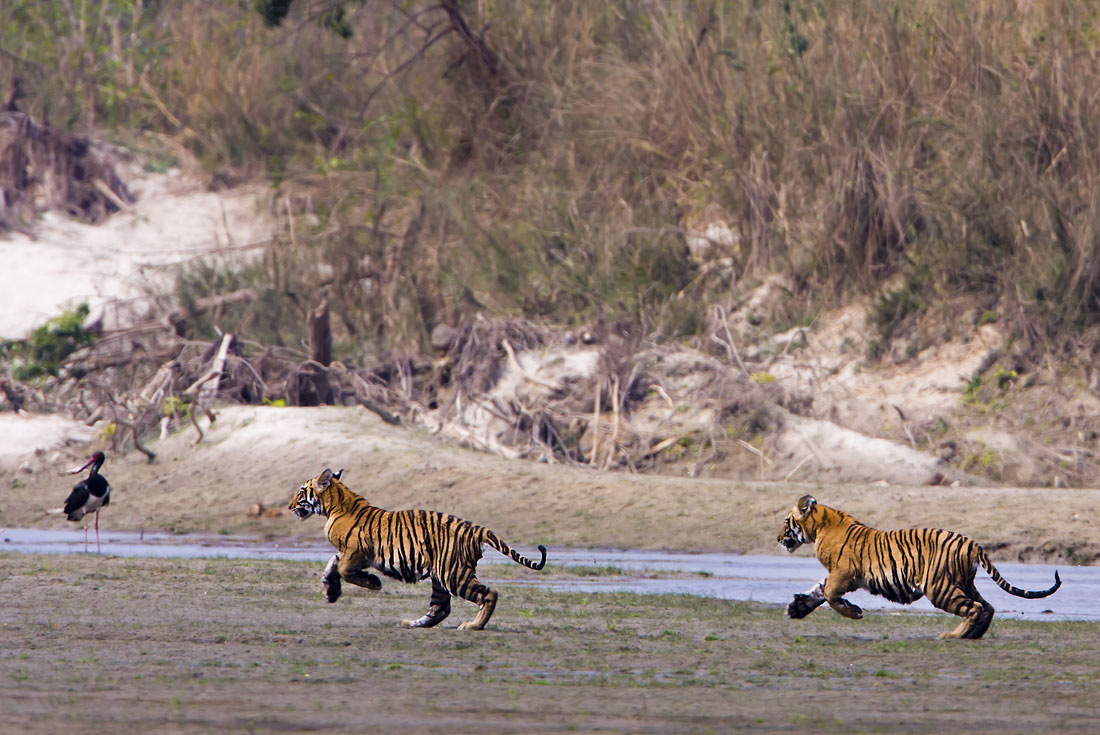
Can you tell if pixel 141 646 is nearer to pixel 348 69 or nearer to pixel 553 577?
pixel 553 577

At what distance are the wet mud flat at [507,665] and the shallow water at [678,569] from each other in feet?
2.45

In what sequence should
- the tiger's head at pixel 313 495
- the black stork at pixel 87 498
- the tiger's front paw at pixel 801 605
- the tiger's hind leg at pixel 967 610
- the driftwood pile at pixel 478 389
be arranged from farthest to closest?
1. the driftwood pile at pixel 478 389
2. the black stork at pixel 87 498
3. the tiger's head at pixel 313 495
4. the tiger's front paw at pixel 801 605
5. the tiger's hind leg at pixel 967 610

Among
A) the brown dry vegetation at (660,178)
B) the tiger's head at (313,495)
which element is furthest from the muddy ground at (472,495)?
the tiger's head at (313,495)

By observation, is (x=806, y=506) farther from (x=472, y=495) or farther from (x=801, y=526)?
(x=472, y=495)

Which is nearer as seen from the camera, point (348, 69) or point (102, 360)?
point (102, 360)

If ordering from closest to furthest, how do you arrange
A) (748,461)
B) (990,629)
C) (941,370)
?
(990,629)
(748,461)
(941,370)

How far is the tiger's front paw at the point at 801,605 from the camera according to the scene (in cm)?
867

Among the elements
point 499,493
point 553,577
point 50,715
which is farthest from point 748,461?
point 50,715

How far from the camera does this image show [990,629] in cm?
895

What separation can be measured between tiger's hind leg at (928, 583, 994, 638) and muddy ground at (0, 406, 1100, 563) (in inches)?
196

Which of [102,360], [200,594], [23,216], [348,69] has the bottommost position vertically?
[200,594]

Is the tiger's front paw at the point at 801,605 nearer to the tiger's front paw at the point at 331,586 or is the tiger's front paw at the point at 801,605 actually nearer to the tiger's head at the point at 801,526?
the tiger's head at the point at 801,526

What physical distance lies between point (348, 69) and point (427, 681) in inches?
807

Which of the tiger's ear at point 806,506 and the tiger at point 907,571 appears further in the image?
the tiger's ear at point 806,506
